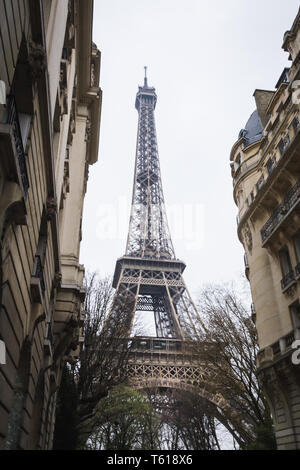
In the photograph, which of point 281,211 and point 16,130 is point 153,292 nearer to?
point 281,211

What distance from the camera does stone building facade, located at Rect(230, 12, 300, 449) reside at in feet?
57.1

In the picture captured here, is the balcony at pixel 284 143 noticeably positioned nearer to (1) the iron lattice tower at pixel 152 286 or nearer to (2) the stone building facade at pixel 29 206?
(2) the stone building facade at pixel 29 206

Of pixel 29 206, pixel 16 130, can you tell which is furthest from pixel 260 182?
pixel 16 130

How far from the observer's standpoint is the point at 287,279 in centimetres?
1872

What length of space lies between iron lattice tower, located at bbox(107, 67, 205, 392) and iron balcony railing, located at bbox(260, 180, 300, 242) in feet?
36.4

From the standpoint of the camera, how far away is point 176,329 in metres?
57.1

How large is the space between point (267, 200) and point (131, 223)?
2147 inches

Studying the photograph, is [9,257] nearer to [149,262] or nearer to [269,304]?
[269,304]

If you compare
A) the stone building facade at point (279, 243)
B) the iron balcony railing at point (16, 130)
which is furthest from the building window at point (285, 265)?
the iron balcony railing at point (16, 130)

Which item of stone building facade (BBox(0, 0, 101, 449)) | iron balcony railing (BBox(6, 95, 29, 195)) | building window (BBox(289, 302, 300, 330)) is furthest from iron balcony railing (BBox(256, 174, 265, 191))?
iron balcony railing (BBox(6, 95, 29, 195))

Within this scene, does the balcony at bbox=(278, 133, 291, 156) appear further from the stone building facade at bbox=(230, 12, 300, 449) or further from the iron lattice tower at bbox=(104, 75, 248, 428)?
the iron lattice tower at bbox=(104, 75, 248, 428)

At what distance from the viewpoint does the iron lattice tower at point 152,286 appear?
39.4 m

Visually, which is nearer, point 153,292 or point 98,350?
point 98,350

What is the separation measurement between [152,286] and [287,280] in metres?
44.1
